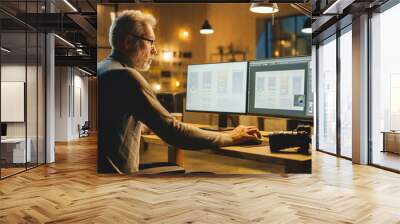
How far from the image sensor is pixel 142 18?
565 cm

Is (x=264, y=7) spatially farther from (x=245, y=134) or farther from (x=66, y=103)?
(x=66, y=103)

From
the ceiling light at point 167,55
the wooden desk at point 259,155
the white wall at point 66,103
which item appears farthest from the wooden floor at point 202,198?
the white wall at point 66,103

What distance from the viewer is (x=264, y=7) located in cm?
570

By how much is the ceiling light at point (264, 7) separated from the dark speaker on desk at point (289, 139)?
166cm

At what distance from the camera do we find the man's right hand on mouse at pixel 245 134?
572 centimetres

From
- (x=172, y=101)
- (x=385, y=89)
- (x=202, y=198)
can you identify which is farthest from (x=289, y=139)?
(x=385, y=89)

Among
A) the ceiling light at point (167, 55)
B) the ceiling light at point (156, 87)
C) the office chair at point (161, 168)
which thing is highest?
the ceiling light at point (167, 55)

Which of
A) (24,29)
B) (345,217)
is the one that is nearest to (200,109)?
(345,217)

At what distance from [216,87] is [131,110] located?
1219 mm

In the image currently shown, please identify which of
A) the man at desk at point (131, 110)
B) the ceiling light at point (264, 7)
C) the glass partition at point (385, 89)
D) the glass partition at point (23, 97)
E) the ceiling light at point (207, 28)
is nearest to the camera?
the man at desk at point (131, 110)

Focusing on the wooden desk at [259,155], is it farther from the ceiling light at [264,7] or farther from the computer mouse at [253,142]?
the ceiling light at [264,7]

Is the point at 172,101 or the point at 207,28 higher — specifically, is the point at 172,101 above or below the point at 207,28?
below

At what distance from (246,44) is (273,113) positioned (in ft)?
3.42

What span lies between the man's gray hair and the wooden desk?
4.50 feet
